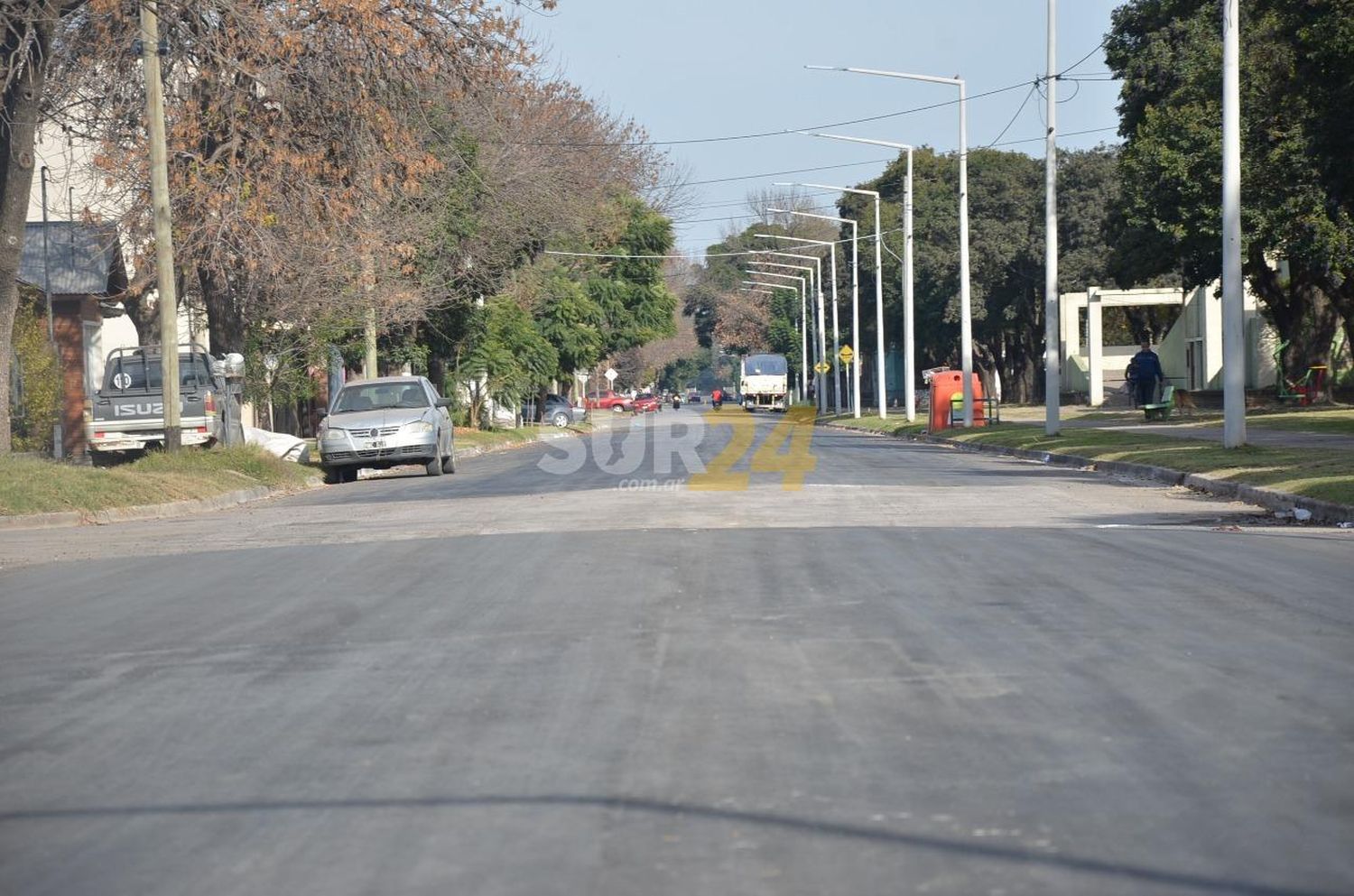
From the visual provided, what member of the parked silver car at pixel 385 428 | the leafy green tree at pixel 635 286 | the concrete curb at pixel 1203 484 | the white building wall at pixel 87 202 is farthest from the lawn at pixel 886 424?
the parked silver car at pixel 385 428

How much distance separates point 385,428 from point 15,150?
23.6ft

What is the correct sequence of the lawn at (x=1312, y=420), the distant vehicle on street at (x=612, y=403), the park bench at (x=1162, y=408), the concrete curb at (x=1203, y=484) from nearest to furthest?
the concrete curb at (x=1203, y=484)
the lawn at (x=1312, y=420)
the park bench at (x=1162, y=408)
the distant vehicle on street at (x=612, y=403)

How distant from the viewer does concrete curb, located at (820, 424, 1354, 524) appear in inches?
637

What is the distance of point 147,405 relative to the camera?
3005 centimetres

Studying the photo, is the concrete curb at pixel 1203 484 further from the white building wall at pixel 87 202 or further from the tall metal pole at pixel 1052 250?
the white building wall at pixel 87 202

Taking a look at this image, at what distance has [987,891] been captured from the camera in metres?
4.60

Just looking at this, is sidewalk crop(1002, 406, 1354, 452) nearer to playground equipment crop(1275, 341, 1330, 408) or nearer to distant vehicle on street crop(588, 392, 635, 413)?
playground equipment crop(1275, 341, 1330, 408)

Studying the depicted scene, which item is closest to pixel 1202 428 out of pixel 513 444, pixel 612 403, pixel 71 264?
pixel 513 444

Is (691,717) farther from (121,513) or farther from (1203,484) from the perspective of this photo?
(121,513)

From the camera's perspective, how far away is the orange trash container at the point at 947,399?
1753 inches

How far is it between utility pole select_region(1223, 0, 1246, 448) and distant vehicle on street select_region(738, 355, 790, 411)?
77.4m

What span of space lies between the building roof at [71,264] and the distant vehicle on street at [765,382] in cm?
6816

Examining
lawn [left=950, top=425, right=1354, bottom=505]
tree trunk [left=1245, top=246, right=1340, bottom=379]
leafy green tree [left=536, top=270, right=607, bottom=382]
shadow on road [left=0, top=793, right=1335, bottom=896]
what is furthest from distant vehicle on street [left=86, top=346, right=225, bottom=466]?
tree trunk [left=1245, top=246, right=1340, bottom=379]

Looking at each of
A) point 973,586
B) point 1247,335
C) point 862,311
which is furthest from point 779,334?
point 973,586
